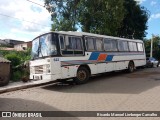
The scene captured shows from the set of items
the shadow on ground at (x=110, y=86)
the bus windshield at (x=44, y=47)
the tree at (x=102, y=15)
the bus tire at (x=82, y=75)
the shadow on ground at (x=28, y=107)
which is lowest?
the shadow on ground at (x=28, y=107)

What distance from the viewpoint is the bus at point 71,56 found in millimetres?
11094

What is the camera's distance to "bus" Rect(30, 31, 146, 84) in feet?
36.4

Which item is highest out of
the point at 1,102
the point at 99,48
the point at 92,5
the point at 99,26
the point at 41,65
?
the point at 92,5

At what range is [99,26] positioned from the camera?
24.6m

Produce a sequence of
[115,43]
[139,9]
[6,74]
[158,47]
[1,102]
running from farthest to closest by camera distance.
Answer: [158,47]
[139,9]
[115,43]
[6,74]
[1,102]

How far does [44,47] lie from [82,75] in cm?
272

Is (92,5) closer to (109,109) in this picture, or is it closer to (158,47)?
(109,109)

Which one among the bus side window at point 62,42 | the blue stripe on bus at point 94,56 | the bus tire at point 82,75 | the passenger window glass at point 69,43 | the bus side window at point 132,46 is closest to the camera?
the bus side window at point 62,42

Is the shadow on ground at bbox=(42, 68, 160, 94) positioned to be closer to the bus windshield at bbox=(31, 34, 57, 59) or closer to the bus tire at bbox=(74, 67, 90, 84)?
the bus tire at bbox=(74, 67, 90, 84)

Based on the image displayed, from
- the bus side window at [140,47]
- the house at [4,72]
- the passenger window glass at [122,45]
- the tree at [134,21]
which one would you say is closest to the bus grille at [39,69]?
the house at [4,72]

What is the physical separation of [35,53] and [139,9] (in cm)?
2162

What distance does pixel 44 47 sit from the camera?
37.7 feet

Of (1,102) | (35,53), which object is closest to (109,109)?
(1,102)

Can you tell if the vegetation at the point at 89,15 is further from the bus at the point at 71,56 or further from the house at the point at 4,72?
the house at the point at 4,72
